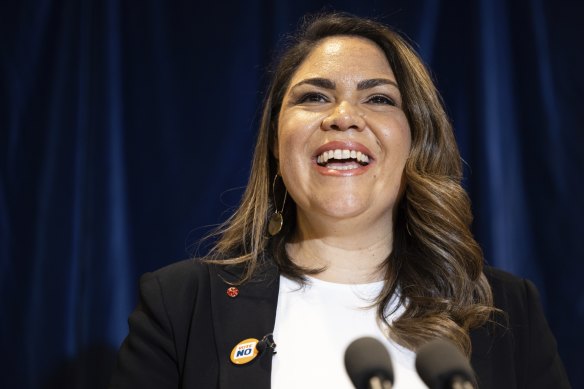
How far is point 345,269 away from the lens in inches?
64.2

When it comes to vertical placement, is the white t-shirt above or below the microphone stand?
below

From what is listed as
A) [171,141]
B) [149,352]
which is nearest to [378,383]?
[149,352]

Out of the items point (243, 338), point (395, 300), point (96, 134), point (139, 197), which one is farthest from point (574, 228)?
point (96, 134)

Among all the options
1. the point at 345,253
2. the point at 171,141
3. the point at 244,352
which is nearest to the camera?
the point at 244,352

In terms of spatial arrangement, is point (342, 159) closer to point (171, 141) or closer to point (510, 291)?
point (510, 291)

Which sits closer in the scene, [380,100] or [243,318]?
[243,318]

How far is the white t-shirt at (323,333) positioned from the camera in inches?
56.5

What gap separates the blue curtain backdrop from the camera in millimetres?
2045

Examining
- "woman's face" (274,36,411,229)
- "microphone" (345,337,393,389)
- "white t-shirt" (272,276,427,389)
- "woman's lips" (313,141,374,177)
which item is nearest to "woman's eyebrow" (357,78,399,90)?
"woman's face" (274,36,411,229)

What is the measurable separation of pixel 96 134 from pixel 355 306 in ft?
3.22

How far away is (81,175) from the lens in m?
2.07

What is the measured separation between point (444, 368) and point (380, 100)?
39.4 inches

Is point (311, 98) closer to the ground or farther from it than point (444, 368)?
farther from it

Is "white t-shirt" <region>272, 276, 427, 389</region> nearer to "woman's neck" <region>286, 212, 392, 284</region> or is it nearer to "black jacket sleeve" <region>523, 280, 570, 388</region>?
"woman's neck" <region>286, 212, 392, 284</region>
